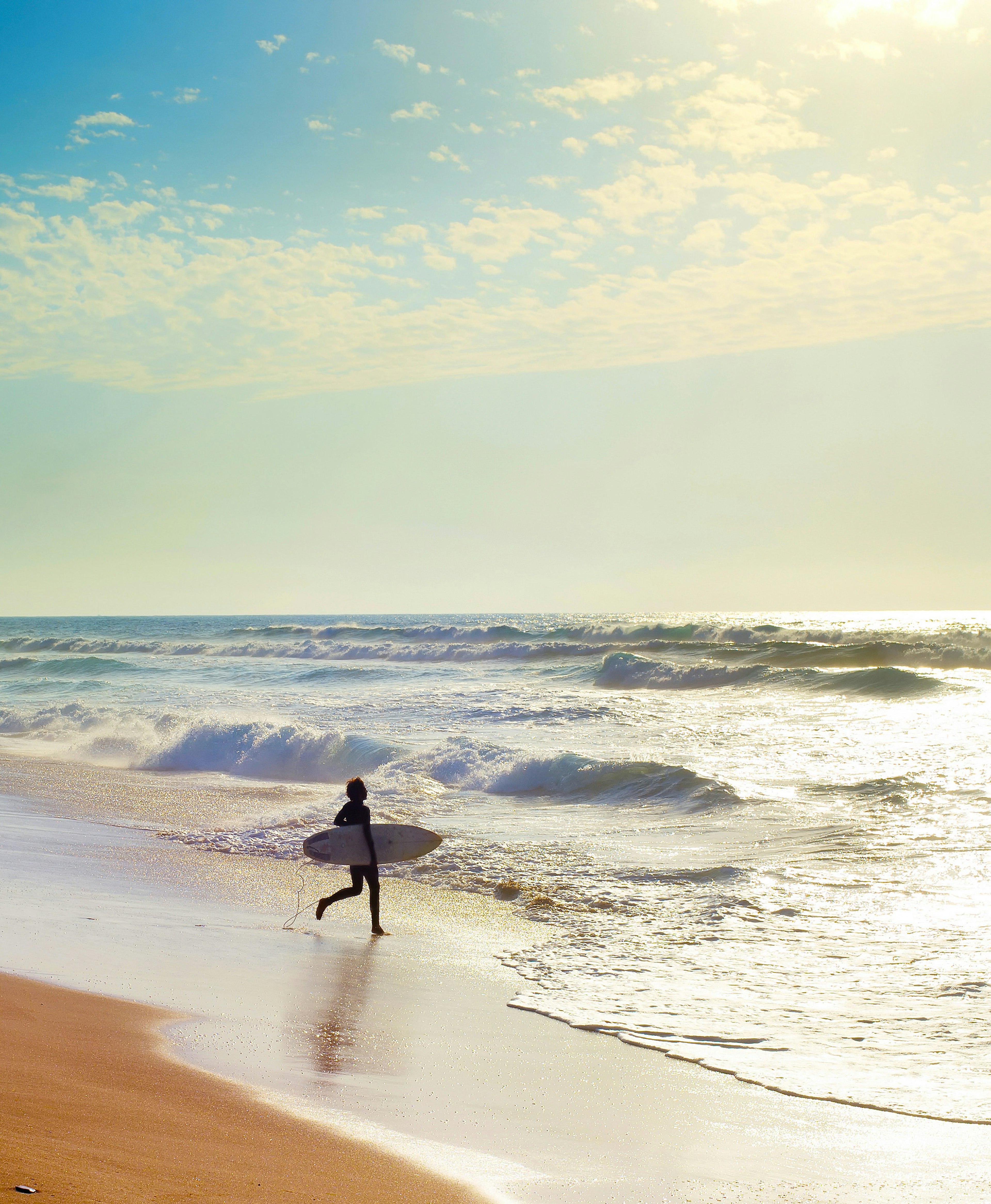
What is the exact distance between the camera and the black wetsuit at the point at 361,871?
26.4 ft

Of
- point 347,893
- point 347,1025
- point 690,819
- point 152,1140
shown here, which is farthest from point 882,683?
point 152,1140

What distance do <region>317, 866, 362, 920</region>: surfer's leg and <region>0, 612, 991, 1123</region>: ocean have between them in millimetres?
1326

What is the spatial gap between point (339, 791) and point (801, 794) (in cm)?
734

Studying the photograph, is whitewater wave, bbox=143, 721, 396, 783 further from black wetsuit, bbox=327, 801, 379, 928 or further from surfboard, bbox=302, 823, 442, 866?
black wetsuit, bbox=327, 801, 379, 928

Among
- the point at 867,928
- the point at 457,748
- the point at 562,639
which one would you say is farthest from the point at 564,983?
the point at 562,639

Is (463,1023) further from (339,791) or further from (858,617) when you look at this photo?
(858,617)

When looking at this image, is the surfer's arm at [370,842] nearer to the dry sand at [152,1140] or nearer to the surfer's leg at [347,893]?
the surfer's leg at [347,893]

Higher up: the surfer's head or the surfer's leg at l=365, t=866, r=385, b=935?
the surfer's head

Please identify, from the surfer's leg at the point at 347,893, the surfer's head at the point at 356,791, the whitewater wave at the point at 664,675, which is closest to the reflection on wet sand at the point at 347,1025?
the surfer's leg at the point at 347,893

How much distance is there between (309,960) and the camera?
696 centimetres

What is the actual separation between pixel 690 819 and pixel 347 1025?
748 centimetres

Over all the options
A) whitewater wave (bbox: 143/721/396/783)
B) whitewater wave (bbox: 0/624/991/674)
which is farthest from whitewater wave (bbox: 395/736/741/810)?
whitewater wave (bbox: 0/624/991/674)

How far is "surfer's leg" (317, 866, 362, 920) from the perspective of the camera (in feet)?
26.8

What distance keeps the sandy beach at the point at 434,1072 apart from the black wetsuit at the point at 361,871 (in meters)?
0.28
